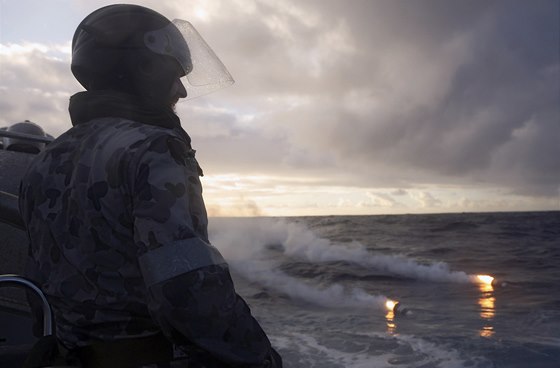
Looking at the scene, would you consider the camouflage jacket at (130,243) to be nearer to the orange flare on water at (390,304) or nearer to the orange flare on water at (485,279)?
the orange flare on water at (390,304)

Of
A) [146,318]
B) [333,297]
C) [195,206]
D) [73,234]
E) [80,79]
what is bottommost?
[333,297]

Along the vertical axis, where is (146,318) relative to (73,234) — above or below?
below

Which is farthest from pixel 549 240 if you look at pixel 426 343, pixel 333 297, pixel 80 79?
pixel 80 79

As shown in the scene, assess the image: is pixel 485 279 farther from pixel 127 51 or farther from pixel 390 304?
pixel 127 51

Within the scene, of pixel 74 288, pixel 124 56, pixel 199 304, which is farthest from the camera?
pixel 124 56

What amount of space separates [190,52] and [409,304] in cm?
1501

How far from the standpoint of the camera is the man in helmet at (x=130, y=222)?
4.74 feet

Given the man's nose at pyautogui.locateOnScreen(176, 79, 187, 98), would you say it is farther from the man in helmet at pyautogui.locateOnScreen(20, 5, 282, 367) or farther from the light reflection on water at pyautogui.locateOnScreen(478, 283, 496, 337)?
the light reflection on water at pyautogui.locateOnScreen(478, 283, 496, 337)

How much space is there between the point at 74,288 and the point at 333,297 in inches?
641

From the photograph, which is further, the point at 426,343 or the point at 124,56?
the point at 426,343

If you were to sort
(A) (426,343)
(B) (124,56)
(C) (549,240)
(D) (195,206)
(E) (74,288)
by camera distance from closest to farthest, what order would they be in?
1. (D) (195,206)
2. (E) (74,288)
3. (B) (124,56)
4. (A) (426,343)
5. (C) (549,240)

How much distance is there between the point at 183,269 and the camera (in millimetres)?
1417

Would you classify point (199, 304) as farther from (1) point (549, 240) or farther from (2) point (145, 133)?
(1) point (549, 240)

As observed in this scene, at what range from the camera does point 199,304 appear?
1422 mm
